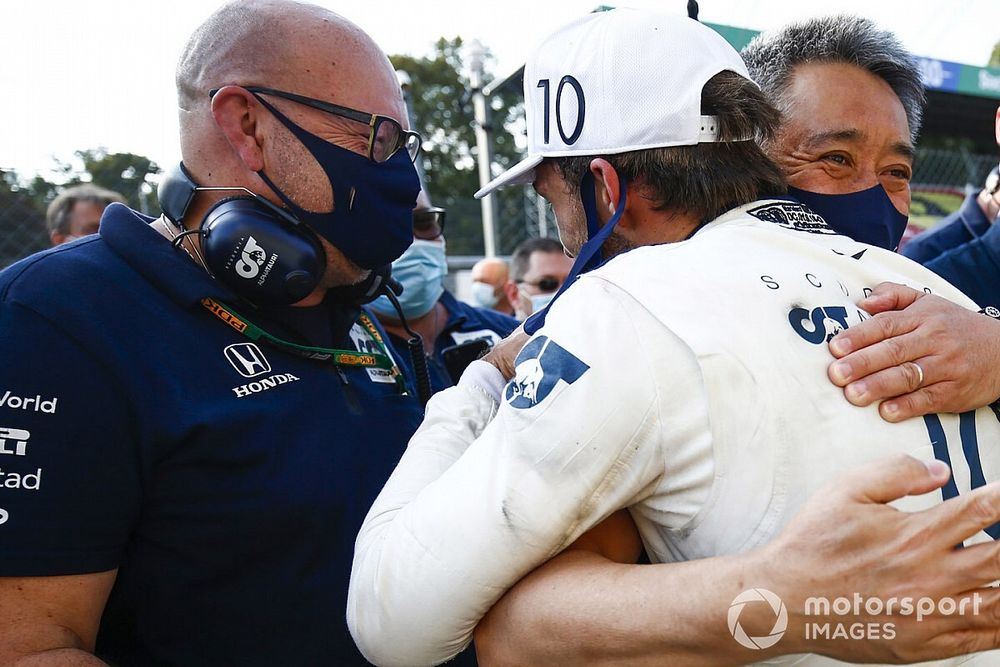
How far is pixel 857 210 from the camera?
193 cm

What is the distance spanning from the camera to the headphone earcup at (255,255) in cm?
173

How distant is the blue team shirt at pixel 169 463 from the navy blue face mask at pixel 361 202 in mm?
293

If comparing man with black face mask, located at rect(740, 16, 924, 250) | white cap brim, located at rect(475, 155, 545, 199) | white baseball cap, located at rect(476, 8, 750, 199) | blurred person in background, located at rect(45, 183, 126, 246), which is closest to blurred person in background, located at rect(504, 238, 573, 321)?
blurred person in background, located at rect(45, 183, 126, 246)

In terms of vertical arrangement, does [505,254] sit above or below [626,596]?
below

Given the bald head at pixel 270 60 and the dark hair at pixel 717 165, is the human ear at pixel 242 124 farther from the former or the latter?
the dark hair at pixel 717 165

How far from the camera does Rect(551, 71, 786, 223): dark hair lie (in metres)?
1.43

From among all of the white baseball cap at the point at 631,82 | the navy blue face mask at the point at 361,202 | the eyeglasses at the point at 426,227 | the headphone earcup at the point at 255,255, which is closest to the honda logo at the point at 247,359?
the headphone earcup at the point at 255,255

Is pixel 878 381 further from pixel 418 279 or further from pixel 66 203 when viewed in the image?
pixel 66 203

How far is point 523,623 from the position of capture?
1116mm

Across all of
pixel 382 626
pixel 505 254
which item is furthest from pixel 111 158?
pixel 382 626

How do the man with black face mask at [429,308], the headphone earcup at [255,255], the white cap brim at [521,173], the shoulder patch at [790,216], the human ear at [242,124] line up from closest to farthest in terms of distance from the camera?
the shoulder patch at [790,216] < the white cap brim at [521,173] < the headphone earcup at [255,255] < the human ear at [242,124] < the man with black face mask at [429,308]

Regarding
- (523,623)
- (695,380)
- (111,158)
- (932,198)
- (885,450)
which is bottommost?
(932,198)

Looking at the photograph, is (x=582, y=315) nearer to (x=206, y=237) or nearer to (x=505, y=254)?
(x=206, y=237)

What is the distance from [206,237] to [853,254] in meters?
1.29
